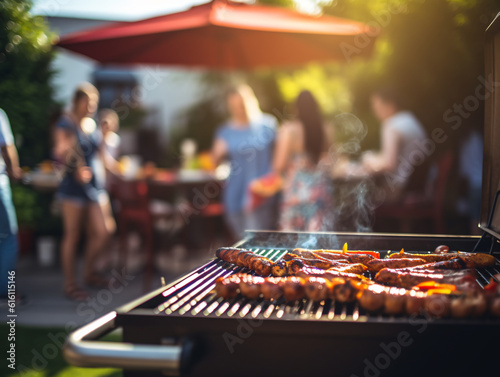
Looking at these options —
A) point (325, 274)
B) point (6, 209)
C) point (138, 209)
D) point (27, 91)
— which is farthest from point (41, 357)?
point (27, 91)

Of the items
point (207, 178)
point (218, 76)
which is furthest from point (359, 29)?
point (218, 76)

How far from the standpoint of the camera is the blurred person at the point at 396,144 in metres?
5.61

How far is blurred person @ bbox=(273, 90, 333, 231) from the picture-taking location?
17.3ft

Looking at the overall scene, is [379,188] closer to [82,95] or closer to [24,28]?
[82,95]

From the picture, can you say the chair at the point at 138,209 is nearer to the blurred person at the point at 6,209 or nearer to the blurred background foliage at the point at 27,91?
the blurred person at the point at 6,209

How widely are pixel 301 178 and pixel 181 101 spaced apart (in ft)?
32.4

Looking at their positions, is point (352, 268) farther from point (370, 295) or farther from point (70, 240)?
point (70, 240)

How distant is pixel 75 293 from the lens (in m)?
5.47

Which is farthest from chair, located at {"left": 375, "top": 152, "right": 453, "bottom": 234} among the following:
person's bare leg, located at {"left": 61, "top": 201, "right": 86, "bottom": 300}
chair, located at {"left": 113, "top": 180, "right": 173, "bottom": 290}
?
person's bare leg, located at {"left": 61, "top": 201, "right": 86, "bottom": 300}

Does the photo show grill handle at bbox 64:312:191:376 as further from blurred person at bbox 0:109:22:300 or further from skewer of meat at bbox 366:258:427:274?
blurred person at bbox 0:109:22:300

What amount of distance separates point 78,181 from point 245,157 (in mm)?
1897

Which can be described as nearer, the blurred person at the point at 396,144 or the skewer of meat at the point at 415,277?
the skewer of meat at the point at 415,277

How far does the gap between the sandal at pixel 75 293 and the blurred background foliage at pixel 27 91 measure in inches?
91.4

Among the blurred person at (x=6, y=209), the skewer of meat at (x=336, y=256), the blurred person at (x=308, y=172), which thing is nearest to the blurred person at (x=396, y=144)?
the blurred person at (x=308, y=172)
